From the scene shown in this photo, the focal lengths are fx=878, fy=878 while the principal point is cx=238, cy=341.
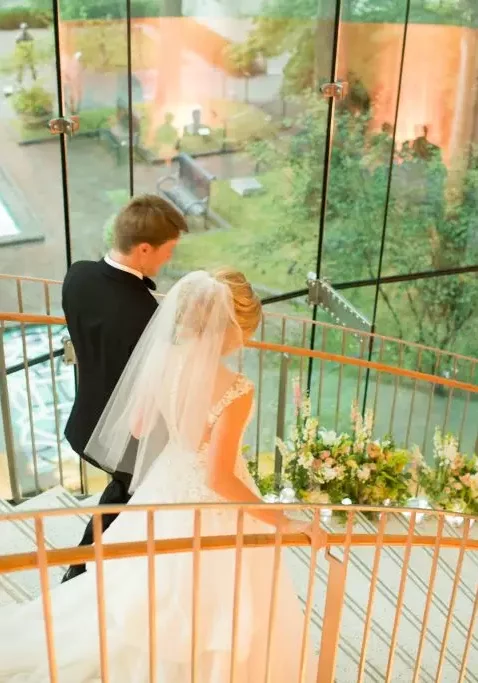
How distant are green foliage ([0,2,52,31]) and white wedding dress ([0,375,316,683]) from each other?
140 inches

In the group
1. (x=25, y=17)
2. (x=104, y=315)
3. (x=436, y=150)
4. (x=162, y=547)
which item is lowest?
(x=436, y=150)

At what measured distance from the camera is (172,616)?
275 centimetres

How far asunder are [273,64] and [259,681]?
5.44 meters

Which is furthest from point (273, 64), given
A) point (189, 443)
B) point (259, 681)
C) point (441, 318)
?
point (259, 681)

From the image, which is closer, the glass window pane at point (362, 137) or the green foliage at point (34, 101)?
the green foliage at point (34, 101)

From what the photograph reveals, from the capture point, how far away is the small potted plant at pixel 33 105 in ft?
18.5

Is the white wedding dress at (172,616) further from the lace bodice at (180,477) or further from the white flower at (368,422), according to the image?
the white flower at (368,422)

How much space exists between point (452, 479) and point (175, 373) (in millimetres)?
2575

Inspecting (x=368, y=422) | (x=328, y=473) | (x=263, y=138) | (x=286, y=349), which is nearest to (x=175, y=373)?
(x=286, y=349)

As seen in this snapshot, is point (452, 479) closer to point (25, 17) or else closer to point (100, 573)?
point (100, 573)

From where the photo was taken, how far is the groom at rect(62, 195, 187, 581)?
318cm

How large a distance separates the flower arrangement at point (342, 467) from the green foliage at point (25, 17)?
2.90m

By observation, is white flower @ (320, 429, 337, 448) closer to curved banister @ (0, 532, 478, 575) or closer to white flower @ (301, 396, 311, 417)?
white flower @ (301, 396, 311, 417)

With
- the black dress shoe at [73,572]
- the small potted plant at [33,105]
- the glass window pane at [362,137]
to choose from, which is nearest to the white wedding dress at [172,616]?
the black dress shoe at [73,572]
